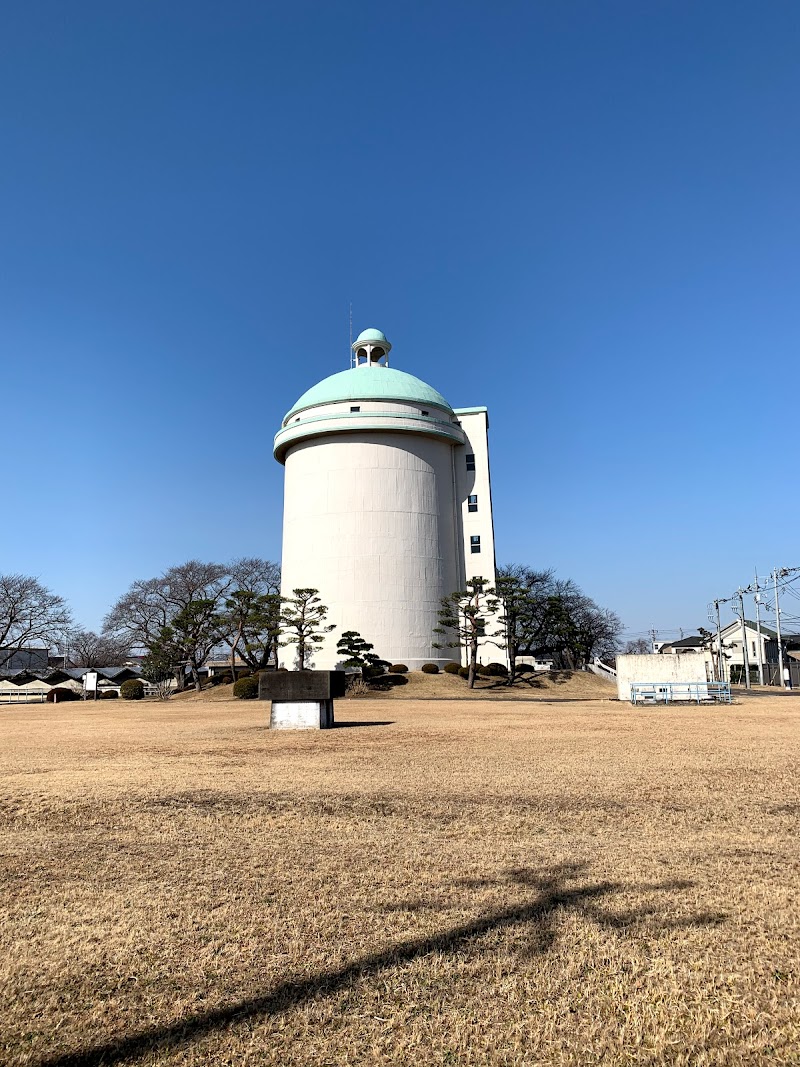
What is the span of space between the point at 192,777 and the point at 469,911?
18.2ft

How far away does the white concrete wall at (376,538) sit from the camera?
4319 cm

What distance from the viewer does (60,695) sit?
4431cm

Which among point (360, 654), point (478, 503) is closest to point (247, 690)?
point (360, 654)

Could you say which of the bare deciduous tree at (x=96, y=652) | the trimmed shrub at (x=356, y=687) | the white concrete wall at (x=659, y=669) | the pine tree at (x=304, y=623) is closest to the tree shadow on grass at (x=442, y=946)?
the white concrete wall at (x=659, y=669)

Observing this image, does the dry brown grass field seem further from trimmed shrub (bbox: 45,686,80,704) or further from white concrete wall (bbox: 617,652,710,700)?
trimmed shrub (bbox: 45,686,80,704)

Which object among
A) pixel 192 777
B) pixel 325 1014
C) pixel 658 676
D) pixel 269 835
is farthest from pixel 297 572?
pixel 325 1014

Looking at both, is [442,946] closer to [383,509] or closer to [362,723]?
[362,723]

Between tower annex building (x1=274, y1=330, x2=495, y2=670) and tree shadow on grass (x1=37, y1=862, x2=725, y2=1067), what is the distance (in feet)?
125

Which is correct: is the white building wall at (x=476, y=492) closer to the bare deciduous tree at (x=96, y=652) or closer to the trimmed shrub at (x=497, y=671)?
the trimmed shrub at (x=497, y=671)

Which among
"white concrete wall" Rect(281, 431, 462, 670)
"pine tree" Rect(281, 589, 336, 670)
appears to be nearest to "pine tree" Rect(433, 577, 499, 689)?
"white concrete wall" Rect(281, 431, 462, 670)

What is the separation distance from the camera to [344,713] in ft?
67.2

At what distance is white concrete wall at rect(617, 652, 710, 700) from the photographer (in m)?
27.1

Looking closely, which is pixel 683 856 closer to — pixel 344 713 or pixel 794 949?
pixel 794 949

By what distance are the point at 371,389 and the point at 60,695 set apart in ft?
92.0
